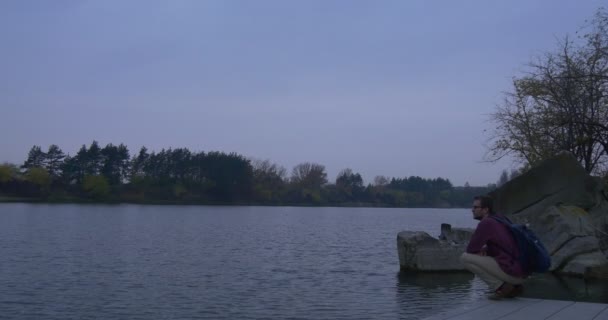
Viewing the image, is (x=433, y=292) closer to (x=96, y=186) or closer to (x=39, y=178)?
(x=96, y=186)

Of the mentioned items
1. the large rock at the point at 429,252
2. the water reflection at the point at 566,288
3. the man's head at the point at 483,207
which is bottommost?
the water reflection at the point at 566,288

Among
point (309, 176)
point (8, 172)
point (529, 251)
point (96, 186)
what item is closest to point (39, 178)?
point (8, 172)

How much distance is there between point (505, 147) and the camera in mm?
29516

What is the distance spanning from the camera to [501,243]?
28.3ft

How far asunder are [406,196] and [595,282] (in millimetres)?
171073

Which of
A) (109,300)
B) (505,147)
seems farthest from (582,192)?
(109,300)

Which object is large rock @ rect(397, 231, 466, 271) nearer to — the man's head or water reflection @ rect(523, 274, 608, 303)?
water reflection @ rect(523, 274, 608, 303)

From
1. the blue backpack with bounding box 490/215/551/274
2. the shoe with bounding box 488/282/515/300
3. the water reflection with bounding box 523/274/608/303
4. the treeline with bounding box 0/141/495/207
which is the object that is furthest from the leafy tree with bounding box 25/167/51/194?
the blue backpack with bounding box 490/215/551/274

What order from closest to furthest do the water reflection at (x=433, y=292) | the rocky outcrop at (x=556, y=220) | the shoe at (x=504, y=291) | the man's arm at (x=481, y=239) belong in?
the man's arm at (x=481, y=239)
the shoe at (x=504, y=291)
the water reflection at (x=433, y=292)
the rocky outcrop at (x=556, y=220)

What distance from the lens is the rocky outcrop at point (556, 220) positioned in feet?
58.6

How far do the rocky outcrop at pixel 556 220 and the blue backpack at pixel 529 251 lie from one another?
10.0 m

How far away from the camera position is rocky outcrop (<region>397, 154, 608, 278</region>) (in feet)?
58.6

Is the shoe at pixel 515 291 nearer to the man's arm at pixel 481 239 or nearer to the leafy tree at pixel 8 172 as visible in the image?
the man's arm at pixel 481 239

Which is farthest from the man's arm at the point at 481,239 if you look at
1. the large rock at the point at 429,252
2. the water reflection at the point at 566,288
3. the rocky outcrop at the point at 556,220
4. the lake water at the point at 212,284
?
the large rock at the point at 429,252
